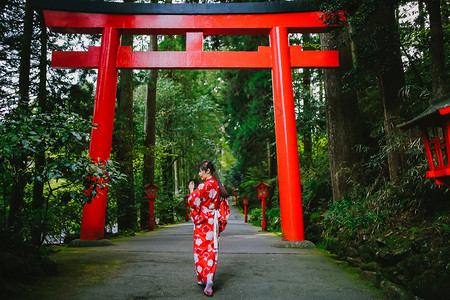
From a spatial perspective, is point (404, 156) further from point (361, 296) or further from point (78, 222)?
point (78, 222)

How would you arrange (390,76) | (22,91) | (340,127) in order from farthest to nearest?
1. (340,127)
2. (390,76)
3. (22,91)

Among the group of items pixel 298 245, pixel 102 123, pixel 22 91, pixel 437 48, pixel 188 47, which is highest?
pixel 188 47

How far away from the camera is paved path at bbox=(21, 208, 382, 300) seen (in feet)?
10.4

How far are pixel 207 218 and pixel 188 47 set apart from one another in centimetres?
470

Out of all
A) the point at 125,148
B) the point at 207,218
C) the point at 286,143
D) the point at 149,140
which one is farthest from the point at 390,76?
the point at 149,140

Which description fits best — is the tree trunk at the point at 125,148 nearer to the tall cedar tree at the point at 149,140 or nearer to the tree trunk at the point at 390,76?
the tall cedar tree at the point at 149,140

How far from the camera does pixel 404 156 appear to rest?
16.5ft

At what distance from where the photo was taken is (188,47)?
22.6 ft

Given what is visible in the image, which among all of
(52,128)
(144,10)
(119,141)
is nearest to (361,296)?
(52,128)

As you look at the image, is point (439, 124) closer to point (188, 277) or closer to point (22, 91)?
point (188, 277)

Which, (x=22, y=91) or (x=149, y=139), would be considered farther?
(x=149, y=139)

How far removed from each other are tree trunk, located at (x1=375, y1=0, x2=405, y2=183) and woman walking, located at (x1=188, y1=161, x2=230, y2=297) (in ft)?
10.1

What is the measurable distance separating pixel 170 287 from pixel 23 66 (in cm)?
480

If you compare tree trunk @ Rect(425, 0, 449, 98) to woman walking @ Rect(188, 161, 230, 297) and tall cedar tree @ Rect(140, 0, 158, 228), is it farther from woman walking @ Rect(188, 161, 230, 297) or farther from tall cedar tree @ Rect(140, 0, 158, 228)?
tall cedar tree @ Rect(140, 0, 158, 228)
